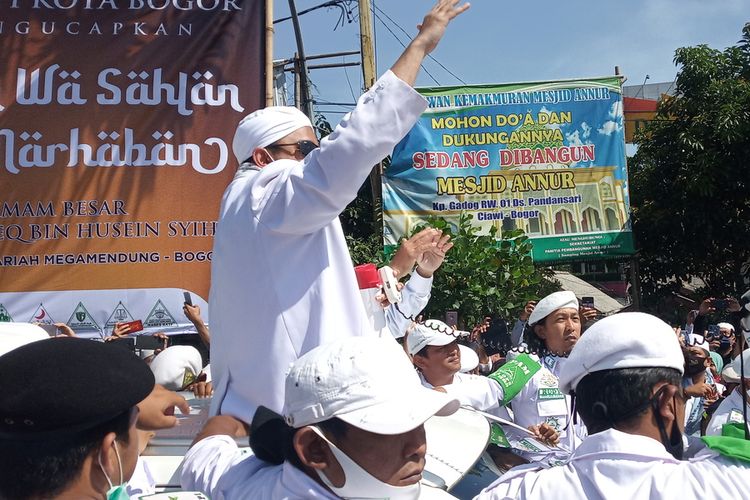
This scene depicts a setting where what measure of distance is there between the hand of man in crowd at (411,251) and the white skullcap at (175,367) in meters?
0.86

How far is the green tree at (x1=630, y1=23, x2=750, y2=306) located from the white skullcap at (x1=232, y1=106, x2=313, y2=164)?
1320 cm

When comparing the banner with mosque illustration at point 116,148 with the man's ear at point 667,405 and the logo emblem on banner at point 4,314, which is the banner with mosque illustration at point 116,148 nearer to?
the logo emblem on banner at point 4,314

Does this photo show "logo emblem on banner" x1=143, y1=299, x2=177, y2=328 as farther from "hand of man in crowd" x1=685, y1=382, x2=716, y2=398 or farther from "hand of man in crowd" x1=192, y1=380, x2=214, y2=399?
"hand of man in crowd" x1=685, y1=382, x2=716, y2=398

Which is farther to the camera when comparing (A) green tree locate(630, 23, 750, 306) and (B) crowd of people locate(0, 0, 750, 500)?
(A) green tree locate(630, 23, 750, 306)

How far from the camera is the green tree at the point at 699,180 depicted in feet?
47.2

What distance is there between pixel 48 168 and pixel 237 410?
13.4 feet

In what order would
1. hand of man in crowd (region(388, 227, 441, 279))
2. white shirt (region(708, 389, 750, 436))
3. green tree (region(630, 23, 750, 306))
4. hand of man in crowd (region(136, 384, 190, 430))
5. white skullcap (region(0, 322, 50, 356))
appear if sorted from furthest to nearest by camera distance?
green tree (region(630, 23, 750, 306)) → white shirt (region(708, 389, 750, 436)) → hand of man in crowd (region(388, 227, 441, 279)) → white skullcap (region(0, 322, 50, 356)) → hand of man in crowd (region(136, 384, 190, 430))

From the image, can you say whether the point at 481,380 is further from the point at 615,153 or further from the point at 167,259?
the point at 615,153

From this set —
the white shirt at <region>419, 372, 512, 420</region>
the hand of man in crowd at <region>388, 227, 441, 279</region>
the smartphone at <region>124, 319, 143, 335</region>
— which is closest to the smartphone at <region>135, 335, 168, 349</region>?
the smartphone at <region>124, 319, 143, 335</region>

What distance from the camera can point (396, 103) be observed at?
2.03m

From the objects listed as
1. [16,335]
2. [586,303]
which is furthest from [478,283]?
[16,335]

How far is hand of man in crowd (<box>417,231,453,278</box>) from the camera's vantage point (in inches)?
138

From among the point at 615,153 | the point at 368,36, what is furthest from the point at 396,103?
the point at 615,153

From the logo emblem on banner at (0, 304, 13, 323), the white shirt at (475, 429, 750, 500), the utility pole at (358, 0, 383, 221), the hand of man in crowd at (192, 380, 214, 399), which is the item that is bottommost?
the white shirt at (475, 429, 750, 500)
